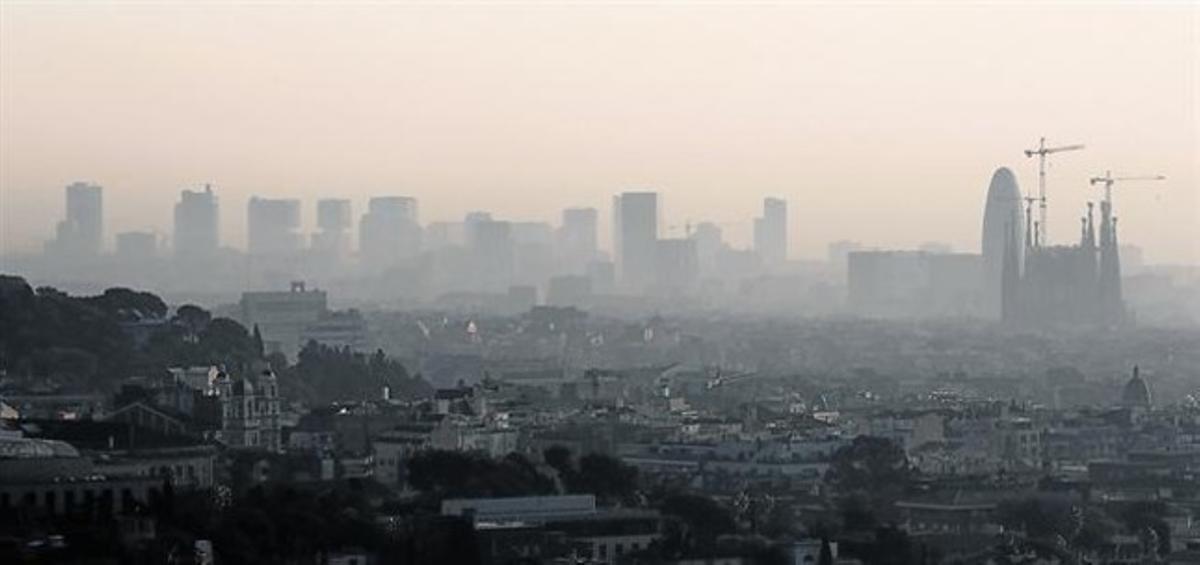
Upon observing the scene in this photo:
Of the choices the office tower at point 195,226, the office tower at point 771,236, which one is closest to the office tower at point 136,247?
the office tower at point 195,226

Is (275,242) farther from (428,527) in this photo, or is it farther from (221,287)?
(428,527)

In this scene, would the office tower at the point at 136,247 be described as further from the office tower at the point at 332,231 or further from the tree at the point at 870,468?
the tree at the point at 870,468

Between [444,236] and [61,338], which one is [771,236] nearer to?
[444,236]

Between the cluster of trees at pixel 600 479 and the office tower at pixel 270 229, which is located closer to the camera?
the cluster of trees at pixel 600 479

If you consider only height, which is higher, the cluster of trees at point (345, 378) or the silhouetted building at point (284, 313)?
the silhouetted building at point (284, 313)

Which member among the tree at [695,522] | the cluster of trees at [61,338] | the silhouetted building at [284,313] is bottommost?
the tree at [695,522]

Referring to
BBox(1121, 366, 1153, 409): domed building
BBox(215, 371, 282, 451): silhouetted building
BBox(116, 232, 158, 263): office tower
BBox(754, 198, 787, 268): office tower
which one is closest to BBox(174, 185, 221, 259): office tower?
BBox(116, 232, 158, 263): office tower

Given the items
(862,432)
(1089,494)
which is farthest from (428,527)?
(862,432)
